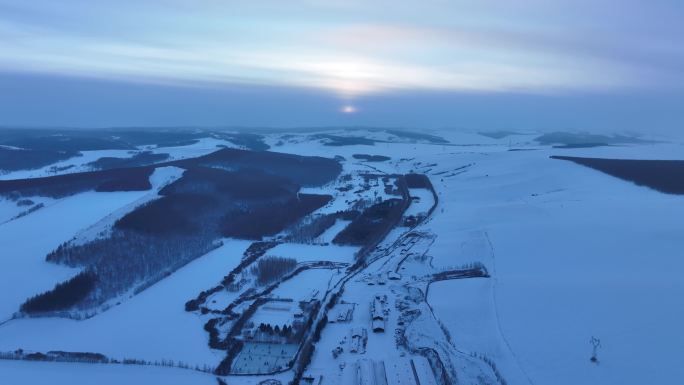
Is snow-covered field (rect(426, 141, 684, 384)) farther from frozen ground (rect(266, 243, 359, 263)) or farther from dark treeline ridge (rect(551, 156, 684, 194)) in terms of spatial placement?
frozen ground (rect(266, 243, 359, 263))

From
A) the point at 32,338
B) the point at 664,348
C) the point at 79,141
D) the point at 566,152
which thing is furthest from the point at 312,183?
the point at 79,141

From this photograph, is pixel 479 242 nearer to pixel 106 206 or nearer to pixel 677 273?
pixel 677 273

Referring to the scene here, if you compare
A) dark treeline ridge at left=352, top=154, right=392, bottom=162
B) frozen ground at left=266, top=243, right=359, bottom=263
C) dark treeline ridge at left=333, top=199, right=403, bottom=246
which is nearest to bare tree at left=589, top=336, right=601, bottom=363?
frozen ground at left=266, top=243, right=359, bottom=263

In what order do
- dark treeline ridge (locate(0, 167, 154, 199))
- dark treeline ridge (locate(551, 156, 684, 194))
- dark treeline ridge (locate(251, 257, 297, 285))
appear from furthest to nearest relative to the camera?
1. dark treeline ridge (locate(0, 167, 154, 199))
2. dark treeline ridge (locate(551, 156, 684, 194))
3. dark treeline ridge (locate(251, 257, 297, 285))

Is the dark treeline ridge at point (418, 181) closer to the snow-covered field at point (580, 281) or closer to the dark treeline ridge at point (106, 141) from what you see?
the snow-covered field at point (580, 281)

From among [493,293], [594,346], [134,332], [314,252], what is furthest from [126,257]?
[594,346]

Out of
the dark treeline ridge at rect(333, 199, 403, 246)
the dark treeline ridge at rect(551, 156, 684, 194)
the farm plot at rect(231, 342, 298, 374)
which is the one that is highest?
the dark treeline ridge at rect(551, 156, 684, 194)

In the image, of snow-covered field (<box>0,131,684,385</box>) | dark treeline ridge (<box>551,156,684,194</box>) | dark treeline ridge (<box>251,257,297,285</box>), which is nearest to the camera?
snow-covered field (<box>0,131,684,385</box>)
